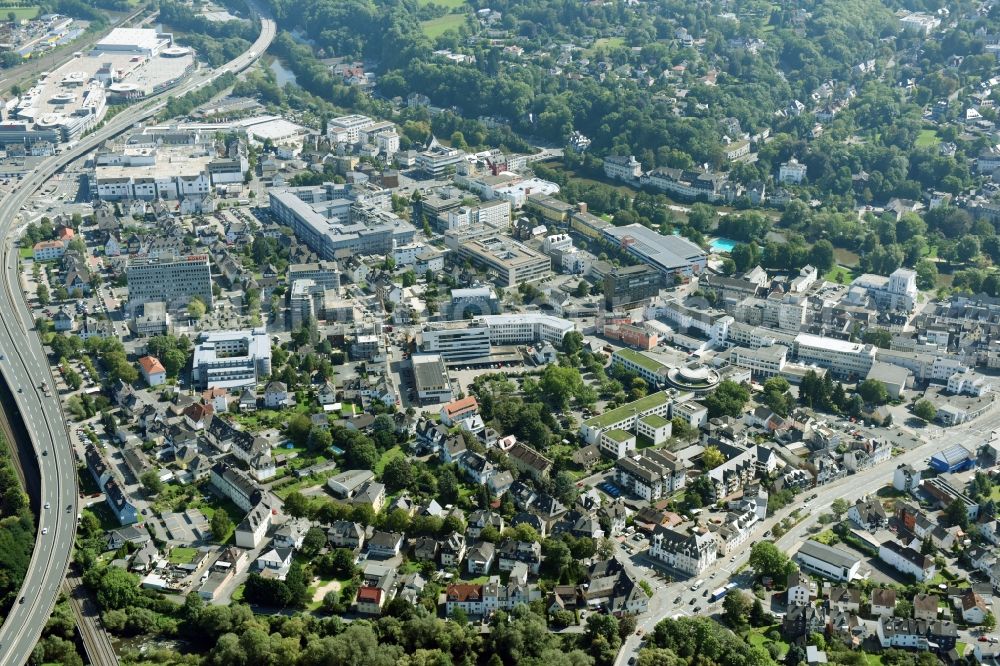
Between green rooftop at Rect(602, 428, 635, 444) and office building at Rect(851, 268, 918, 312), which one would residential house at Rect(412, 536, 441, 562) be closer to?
green rooftop at Rect(602, 428, 635, 444)

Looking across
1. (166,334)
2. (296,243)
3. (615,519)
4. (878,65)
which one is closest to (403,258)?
(296,243)

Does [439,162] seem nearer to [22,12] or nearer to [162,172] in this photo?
[162,172]

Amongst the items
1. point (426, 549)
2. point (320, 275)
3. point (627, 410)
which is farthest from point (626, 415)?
point (320, 275)

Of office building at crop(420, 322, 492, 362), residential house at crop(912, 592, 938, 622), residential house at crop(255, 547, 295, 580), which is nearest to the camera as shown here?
residential house at crop(912, 592, 938, 622)

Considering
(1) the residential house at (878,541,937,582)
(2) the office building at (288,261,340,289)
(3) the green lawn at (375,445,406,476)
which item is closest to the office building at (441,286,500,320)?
(2) the office building at (288,261,340,289)

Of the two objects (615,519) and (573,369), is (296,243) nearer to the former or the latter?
(573,369)

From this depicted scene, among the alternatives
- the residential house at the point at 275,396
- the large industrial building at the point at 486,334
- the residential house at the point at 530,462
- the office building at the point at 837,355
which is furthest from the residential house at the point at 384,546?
the office building at the point at 837,355

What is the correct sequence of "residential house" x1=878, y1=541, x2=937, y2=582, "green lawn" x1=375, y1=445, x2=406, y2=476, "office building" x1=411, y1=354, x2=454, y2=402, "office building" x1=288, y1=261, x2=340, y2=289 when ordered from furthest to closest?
"office building" x1=288, y1=261, x2=340, y2=289 < "office building" x1=411, y1=354, x2=454, y2=402 < "green lawn" x1=375, y1=445, x2=406, y2=476 < "residential house" x1=878, y1=541, x2=937, y2=582

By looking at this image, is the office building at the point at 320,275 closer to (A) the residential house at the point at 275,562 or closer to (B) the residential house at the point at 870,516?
(A) the residential house at the point at 275,562
